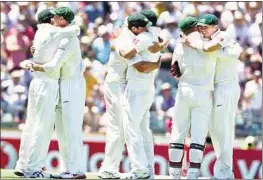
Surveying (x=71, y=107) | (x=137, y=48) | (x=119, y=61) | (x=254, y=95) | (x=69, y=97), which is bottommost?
(x=71, y=107)

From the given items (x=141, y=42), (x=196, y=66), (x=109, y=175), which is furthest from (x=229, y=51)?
(x=109, y=175)

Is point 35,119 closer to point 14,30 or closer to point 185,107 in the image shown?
point 185,107

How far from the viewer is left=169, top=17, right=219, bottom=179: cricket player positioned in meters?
14.4

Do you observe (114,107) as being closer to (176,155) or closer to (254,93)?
(176,155)

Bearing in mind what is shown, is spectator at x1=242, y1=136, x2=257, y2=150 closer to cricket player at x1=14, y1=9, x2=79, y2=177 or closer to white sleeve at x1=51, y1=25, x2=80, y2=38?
cricket player at x1=14, y1=9, x2=79, y2=177

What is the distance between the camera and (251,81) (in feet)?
67.2

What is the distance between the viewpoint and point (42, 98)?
14.4m

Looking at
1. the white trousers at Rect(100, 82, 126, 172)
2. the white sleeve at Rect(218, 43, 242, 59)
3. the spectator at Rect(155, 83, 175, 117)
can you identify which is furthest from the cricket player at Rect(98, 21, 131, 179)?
the spectator at Rect(155, 83, 175, 117)

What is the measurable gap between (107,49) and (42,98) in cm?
613

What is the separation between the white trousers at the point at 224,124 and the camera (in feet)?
47.8

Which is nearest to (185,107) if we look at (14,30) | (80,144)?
(80,144)

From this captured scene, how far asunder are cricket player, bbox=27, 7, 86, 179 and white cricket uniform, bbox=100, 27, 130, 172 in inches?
15.4

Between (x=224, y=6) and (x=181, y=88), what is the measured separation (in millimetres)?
7207

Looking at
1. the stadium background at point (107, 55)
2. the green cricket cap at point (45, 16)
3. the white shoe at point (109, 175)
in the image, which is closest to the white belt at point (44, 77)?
the green cricket cap at point (45, 16)
